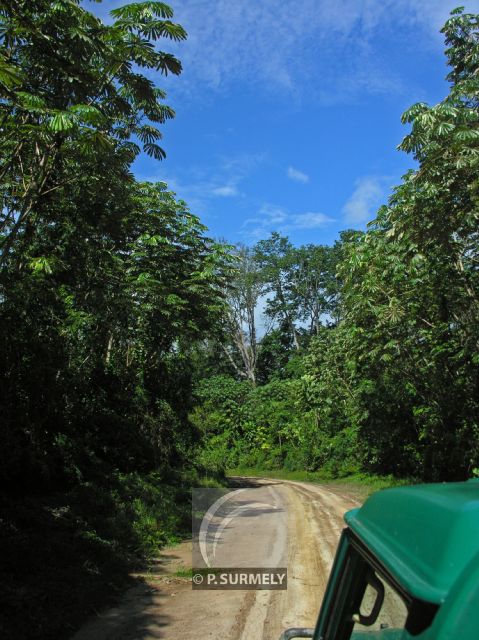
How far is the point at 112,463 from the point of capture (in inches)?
546

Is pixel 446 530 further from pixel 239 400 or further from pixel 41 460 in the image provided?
pixel 239 400

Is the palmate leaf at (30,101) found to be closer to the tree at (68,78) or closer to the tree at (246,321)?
the tree at (68,78)

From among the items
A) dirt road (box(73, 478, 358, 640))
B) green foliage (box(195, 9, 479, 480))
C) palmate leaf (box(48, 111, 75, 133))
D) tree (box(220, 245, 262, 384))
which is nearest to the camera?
dirt road (box(73, 478, 358, 640))

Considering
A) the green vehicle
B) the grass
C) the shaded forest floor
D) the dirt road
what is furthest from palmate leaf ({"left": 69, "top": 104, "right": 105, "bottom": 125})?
the grass

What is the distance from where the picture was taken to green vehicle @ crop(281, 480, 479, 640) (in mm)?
1017

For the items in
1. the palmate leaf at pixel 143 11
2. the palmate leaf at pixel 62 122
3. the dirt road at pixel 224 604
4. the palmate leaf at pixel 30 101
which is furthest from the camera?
the palmate leaf at pixel 143 11

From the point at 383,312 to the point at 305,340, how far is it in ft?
128

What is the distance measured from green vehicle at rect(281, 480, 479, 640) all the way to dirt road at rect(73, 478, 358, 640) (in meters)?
4.05

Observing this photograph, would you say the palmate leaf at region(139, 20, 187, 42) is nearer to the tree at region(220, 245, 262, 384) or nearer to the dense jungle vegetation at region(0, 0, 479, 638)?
the dense jungle vegetation at region(0, 0, 479, 638)

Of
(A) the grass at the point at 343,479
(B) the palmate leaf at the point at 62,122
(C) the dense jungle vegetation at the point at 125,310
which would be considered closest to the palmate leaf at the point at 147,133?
(C) the dense jungle vegetation at the point at 125,310

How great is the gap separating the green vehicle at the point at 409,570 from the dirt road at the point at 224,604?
160 inches

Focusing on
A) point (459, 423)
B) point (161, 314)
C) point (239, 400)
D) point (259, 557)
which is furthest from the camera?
point (239, 400)

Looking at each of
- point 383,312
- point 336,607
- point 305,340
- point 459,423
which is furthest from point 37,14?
point 305,340

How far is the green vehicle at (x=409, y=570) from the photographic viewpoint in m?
1.02
